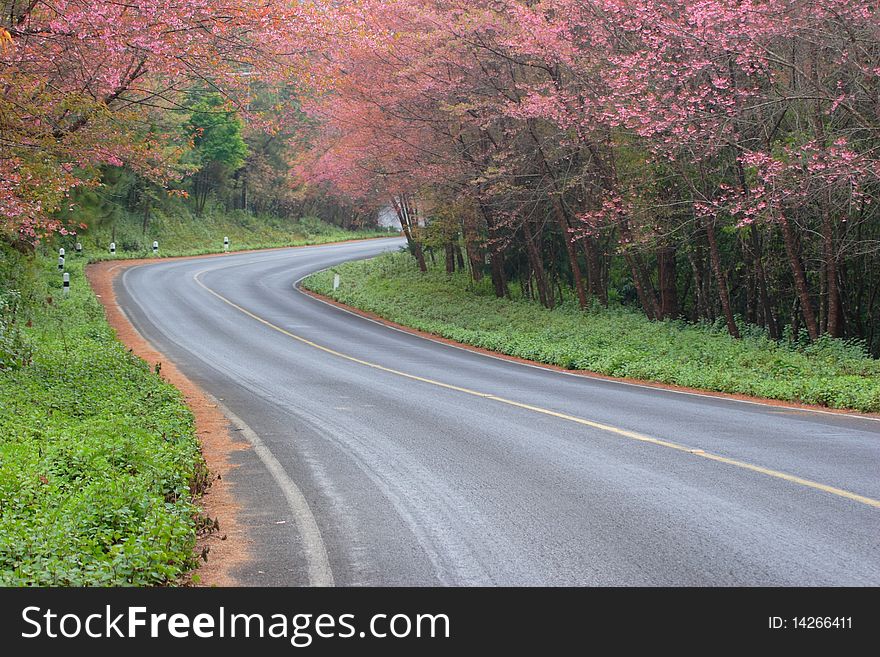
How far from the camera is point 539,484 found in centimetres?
830

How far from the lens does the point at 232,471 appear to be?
30.9 feet

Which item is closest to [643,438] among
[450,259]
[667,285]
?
[667,285]

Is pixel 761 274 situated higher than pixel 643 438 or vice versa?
pixel 761 274

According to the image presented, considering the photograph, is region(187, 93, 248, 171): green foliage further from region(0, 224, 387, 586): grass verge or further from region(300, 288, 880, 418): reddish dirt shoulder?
region(0, 224, 387, 586): grass verge

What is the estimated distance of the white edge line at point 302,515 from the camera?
579cm

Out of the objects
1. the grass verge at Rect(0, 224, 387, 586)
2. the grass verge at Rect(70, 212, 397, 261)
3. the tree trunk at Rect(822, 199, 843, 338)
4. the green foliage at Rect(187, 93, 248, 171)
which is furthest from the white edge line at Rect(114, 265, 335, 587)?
the green foliage at Rect(187, 93, 248, 171)

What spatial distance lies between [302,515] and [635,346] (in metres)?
16.9

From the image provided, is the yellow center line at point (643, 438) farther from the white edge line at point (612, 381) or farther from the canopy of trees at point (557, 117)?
the canopy of trees at point (557, 117)

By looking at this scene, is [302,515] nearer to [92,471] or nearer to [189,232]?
[92,471]

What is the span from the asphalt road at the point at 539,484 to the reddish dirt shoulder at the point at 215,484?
0.49 ft

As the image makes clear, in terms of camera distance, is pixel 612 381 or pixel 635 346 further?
pixel 635 346

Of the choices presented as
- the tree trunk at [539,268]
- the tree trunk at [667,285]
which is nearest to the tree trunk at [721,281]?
the tree trunk at [667,285]

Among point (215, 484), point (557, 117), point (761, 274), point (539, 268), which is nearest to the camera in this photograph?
point (215, 484)

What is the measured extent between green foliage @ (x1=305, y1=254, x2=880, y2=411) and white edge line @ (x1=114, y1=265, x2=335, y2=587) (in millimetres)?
9383
